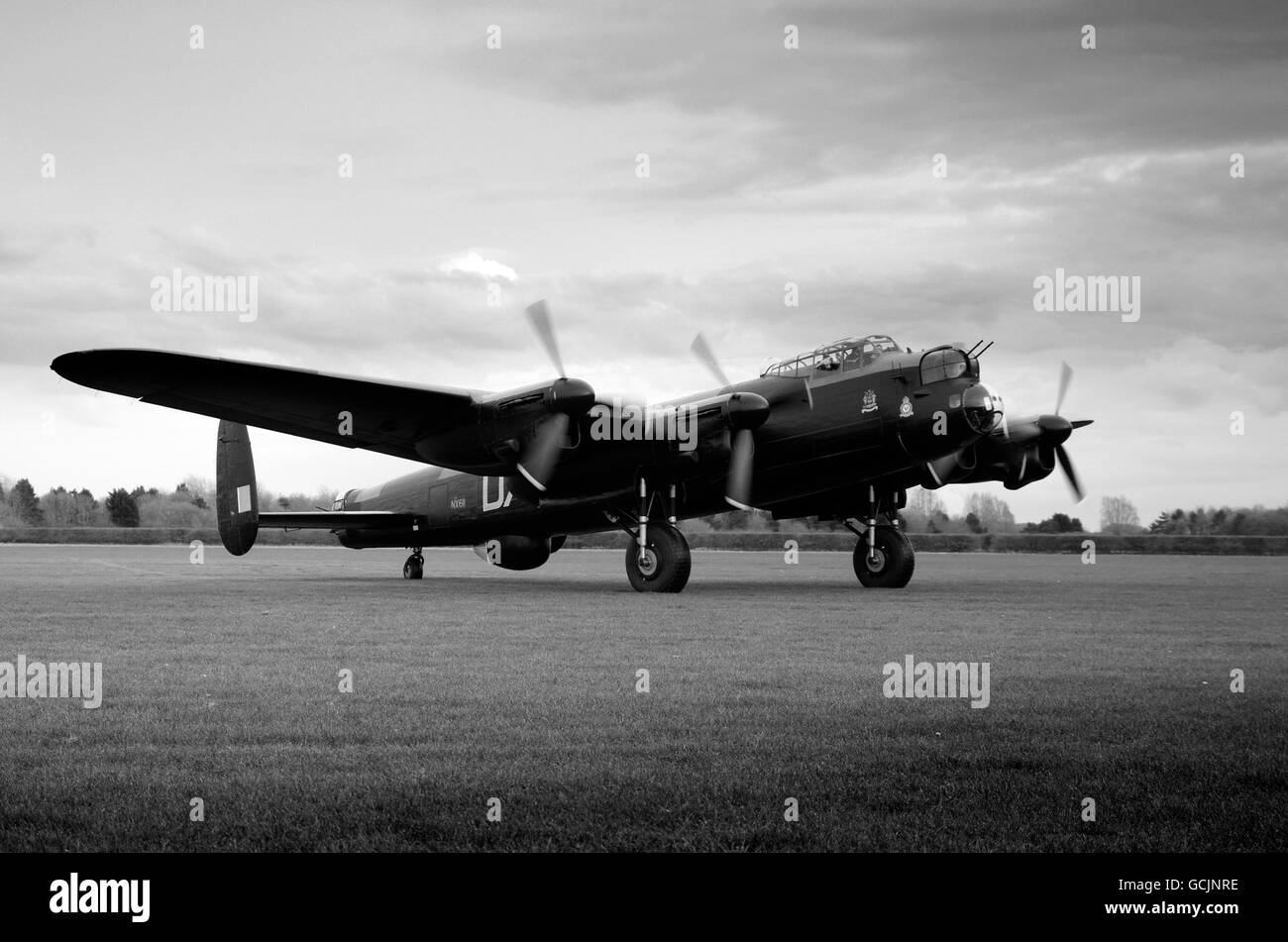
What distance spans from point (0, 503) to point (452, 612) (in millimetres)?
112758

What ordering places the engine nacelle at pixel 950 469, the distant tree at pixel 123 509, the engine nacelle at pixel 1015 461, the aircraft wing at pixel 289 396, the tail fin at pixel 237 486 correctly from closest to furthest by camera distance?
1. the aircraft wing at pixel 289 396
2. the engine nacelle at pixel 950 469
3. the engine nacelle at pixel 1015 461
4. the tail fin at pixel 237 486
5. the distant tree at pixel 123 509

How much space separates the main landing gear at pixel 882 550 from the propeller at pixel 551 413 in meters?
8.67

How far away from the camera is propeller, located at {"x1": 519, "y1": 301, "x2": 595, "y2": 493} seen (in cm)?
2155

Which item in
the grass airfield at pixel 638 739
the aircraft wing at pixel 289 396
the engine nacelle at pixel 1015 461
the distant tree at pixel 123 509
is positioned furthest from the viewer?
the distant tree at pixel 123 509

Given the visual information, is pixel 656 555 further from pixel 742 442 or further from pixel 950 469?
pixel 950 469

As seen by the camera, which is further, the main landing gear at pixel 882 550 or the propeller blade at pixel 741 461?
the main landing gear at pixel 882 550

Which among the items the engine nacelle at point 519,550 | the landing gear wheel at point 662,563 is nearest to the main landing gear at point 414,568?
the engine nacelle at point 519,550

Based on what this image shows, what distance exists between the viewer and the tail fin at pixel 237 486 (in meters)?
30.3

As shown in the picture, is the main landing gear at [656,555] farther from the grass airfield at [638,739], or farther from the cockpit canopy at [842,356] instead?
the grass airfield at [638,739]

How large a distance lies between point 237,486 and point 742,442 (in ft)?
49.4

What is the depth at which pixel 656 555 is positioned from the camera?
23.9 m

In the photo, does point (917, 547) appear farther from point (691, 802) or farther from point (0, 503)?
point (0, 503)

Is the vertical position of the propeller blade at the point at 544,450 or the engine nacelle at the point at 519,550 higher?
the propeller blade at the point at 544,450

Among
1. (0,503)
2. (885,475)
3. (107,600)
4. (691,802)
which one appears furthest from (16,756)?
(0,503)
